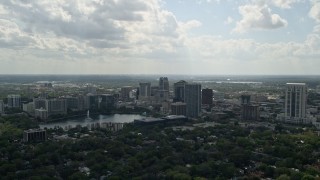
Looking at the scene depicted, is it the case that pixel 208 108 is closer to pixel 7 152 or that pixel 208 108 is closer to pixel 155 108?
pixel 155 108

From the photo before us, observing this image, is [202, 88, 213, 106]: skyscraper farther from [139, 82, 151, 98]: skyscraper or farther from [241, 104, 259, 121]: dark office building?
[241, 104, 259, 121]: dark office building

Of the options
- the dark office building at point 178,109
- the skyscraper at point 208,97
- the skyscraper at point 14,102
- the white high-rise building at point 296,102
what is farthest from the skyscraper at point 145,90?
the white high-rise building at point 296,102

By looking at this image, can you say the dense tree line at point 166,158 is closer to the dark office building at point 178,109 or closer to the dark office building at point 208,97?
the dark office building at point 178,109

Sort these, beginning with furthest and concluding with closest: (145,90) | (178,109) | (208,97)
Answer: (145,90) < (208,97) < (178,109)

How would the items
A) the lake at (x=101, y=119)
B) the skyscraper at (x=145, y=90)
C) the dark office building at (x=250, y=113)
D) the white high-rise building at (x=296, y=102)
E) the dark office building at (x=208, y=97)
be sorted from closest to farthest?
the white high-rise building at (x=296, y=102) → the dark office building at (x=250, y=113) → the lake at (x=101, y=119) → the dark office building at (x=208, y=97) → the skyscraper at (x=145, y=90)

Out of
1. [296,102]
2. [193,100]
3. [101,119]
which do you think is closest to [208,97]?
[193,100]

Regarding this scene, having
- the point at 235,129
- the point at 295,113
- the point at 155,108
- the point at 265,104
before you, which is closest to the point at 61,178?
the point at 235,129

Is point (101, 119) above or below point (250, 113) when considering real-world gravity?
below

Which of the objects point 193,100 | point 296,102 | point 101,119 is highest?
point 296,102

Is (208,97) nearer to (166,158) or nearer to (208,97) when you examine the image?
(208,97)
